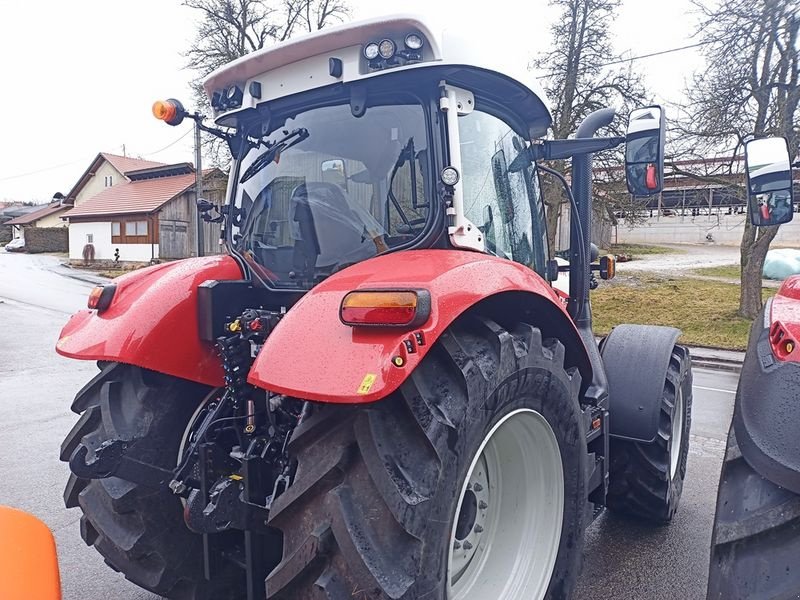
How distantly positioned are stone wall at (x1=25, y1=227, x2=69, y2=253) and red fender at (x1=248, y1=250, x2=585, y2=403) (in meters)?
55.3

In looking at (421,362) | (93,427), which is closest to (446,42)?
(421,362)

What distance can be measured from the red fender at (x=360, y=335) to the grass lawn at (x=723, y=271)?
2083 centimetres

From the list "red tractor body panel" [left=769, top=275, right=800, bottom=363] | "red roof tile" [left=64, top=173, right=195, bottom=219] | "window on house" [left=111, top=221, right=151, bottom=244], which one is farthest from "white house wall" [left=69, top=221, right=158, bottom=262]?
"red tractor body panel" [left=769, top=275, right=800, bottom=363]

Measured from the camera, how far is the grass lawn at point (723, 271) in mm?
20741

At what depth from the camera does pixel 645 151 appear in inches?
121

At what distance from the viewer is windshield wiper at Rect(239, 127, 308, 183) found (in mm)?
2789

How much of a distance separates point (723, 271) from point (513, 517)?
22.0m

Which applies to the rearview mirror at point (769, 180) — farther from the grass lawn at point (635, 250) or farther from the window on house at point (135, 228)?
the window on house at point (135, 228)

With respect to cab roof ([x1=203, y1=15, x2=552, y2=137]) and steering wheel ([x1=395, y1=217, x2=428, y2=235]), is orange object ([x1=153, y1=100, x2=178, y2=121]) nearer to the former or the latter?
cab roof ([x1=203, y1=15, x2=552, y2=137])

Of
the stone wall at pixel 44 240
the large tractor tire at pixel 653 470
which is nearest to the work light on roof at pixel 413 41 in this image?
the large tractor tire at pixel 653 470

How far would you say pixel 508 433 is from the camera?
100.0 inches

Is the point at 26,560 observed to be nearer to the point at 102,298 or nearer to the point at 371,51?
the point at 102,298

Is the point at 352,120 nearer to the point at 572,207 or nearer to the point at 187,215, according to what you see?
the point at 572,207

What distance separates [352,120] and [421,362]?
1218mm
